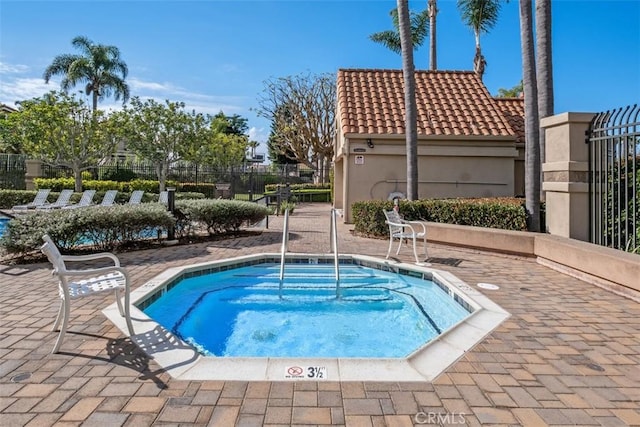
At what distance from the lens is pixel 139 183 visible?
77.0 ft

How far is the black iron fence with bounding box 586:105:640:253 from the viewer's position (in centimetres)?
620

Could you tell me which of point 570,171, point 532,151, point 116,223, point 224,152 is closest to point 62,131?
point 116,223

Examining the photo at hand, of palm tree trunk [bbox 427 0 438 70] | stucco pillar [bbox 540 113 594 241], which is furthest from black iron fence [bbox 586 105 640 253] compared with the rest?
palm tree trunk [bbox 427 0 438 70]

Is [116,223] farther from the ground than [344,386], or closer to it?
farther from the ground

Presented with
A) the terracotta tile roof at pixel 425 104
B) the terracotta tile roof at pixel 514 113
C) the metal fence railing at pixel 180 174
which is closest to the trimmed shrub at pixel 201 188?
the metal fence railing at pixel 180 174

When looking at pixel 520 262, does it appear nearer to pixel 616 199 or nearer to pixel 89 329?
pixel 616 199

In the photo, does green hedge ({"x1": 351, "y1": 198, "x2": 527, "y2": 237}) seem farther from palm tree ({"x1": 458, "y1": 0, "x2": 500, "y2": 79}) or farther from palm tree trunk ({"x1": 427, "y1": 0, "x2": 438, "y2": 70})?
palm tree ({"x1": 458, "y1": 0, "x2": 500, "y2": 79})

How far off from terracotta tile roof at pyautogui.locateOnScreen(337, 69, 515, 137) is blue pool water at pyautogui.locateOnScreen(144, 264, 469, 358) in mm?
7710

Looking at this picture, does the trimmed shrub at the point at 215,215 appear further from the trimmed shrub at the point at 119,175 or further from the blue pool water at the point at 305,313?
the trimmed shrub at the point at 119,175

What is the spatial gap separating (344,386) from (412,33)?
82.4 feet

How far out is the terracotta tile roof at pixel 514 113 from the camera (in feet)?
50.3

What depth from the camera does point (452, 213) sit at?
9.77m

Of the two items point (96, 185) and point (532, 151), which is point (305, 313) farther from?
point (96, 185)

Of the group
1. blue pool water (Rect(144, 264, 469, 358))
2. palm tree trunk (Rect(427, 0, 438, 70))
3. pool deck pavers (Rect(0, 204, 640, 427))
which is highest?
palm tree trunk (Rect(427, 0, 438, 70))
